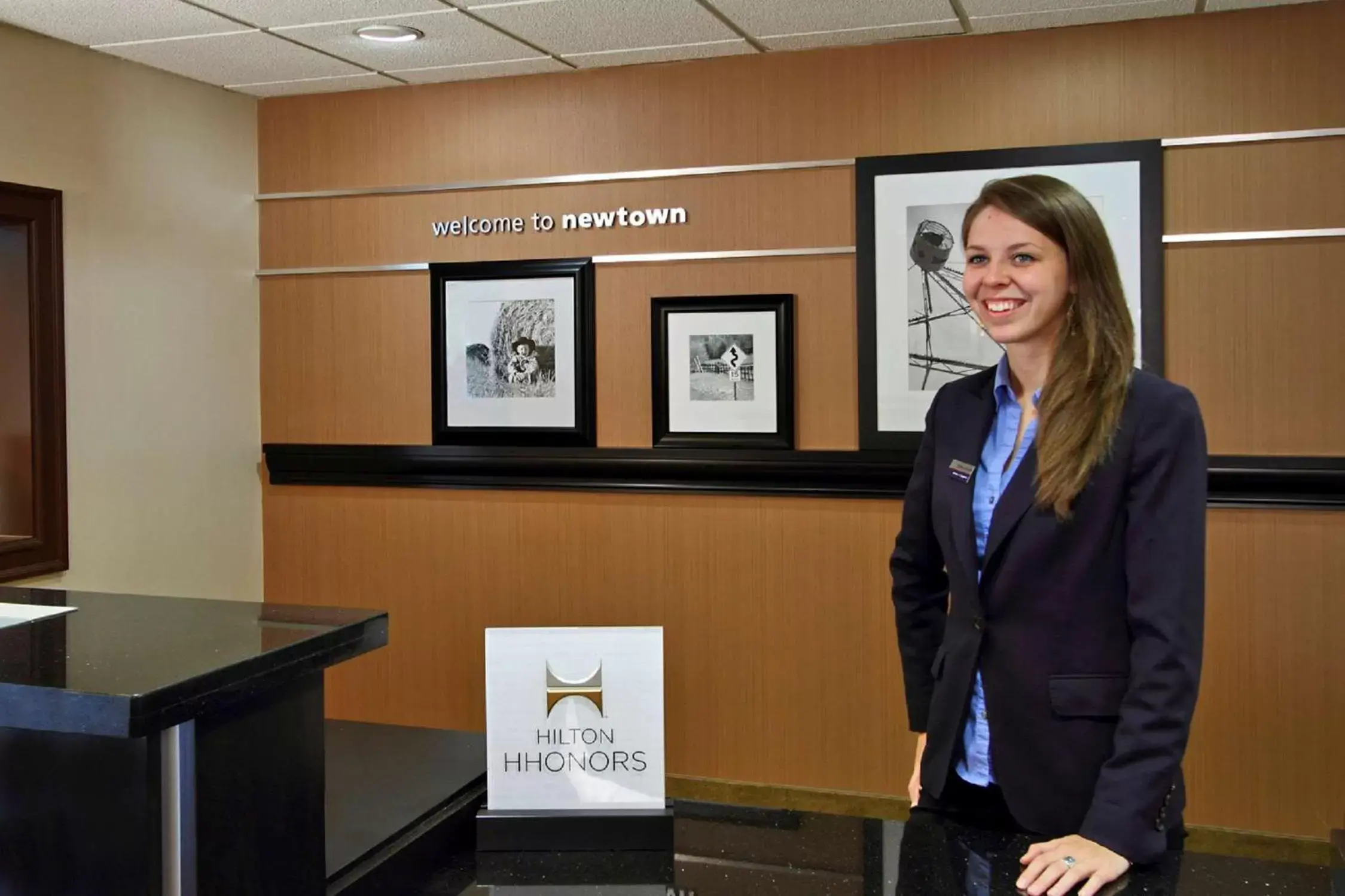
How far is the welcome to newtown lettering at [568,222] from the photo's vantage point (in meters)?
4.29

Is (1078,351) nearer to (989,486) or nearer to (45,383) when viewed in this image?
(989,486)

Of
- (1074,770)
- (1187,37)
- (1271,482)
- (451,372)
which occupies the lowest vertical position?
(1074,770)

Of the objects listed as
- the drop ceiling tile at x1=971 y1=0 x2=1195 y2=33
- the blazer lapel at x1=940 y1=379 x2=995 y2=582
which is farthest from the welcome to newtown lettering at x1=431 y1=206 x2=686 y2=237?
the blazer lapel at x1=940 y1=379 x2=995 y2=582

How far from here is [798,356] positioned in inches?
164

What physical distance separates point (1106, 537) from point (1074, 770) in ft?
1.04

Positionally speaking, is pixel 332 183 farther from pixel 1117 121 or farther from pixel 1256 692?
pixel 1256 692

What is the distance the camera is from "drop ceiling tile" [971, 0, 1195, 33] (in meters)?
3.57

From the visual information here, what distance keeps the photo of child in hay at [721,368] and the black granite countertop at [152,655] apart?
2630 mm

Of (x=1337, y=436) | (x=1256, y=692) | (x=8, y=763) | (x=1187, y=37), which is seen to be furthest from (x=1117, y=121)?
(x=8, y=763)

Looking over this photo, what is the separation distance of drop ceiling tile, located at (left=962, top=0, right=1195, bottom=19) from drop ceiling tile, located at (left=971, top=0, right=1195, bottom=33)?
1 cm

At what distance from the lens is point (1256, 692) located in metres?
3.70

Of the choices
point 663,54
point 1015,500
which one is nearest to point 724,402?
point 663,54

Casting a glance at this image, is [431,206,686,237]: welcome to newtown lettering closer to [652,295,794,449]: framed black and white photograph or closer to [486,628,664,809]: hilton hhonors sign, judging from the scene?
[652,295,794,449]: framed black and white photograph

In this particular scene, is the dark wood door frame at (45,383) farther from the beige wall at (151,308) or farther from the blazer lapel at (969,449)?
the blazer lapel at (969,449)
